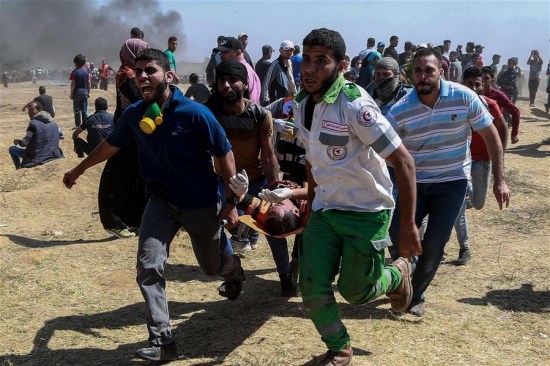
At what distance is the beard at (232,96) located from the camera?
5672 mm

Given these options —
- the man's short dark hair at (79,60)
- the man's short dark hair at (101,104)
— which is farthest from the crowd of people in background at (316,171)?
the man's short dark hair at (79,60)

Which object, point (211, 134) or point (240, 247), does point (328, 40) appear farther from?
point (240, 247)

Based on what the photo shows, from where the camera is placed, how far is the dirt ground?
4.68m

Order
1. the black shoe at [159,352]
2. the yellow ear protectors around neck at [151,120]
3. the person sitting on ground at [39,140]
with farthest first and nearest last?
the person sitting on ground at [39,140]
the yellow ear protectors around neck at [151,120]
the black shoe at [159,352]

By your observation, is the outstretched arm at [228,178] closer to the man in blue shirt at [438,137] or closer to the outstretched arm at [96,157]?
the outstretched arm at [96,157]

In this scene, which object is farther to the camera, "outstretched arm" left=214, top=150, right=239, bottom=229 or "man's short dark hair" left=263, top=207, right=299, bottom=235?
"man's short dark hair" left=263, top=207, right=299, bottom=235

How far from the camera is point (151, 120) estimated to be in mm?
4469

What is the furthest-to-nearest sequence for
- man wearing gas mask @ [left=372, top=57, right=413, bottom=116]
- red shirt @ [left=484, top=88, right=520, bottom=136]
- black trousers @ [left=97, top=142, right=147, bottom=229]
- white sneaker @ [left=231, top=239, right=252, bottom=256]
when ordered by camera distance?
red shirt @ [left=484, top=88, right=520, bottom=136] < white sneaker @ [left=231, top=239, right=252, bottom=256] < black trousers @ [left=97, top=142, right=147, bottom=229] < man wearing gas mask @ [left=372, top=57, right=413, bottom=116]

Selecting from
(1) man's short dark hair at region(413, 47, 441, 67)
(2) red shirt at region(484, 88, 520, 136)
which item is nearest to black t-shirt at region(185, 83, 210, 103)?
(2) red shirt at region(484, 88, 520, 136)

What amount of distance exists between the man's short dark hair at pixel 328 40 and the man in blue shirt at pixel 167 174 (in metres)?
1.05

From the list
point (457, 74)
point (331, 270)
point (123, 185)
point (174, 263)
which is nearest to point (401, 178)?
point (331, 270)

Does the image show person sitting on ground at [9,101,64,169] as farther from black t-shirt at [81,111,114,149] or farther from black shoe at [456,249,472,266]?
black shoe at [456,249,472,266]

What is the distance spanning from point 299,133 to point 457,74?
15957 millimetres

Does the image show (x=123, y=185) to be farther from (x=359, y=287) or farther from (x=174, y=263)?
(x=359, y=287)
